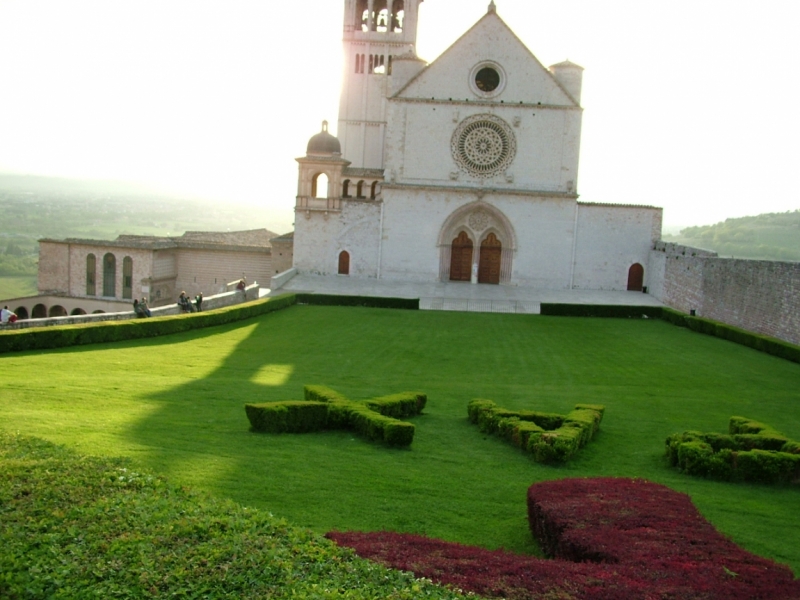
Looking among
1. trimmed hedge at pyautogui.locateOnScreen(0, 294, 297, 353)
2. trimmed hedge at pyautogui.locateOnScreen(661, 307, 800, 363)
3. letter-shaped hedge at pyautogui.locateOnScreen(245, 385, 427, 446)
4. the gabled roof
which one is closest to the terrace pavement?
trimmed hedge at pyautogui.locateOnScreen(661, 307, 800, 363)

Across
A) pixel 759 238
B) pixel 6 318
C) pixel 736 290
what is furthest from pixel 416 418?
pixel 759 238

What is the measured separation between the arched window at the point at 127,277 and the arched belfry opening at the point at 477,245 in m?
18.8

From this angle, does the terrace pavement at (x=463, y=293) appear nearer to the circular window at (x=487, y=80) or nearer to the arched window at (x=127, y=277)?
the circular window at (x=487, y=80)

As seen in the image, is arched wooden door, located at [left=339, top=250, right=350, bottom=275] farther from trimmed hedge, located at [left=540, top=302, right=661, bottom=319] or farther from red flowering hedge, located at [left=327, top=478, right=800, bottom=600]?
red flowering hedge, located at [left=327, top=478, right=800, bottom=600]

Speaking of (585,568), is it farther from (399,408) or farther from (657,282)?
(657,282)

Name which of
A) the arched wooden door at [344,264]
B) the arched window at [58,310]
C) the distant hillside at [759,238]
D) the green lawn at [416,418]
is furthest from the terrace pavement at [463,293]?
the distant hillside at [759,238]

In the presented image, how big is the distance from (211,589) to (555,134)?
41.4 m

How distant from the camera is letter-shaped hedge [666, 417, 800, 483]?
1281 centimetres

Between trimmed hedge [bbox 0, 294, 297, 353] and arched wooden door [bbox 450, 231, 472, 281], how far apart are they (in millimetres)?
16618

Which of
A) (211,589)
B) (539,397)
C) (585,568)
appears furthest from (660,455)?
(211,589)

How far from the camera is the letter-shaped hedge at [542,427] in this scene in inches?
525

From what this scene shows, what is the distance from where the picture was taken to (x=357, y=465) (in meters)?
12.5

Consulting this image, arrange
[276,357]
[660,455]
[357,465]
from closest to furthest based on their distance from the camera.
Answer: [357,465] < [660,455] < [276,357]

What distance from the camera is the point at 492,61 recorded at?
44.8m
